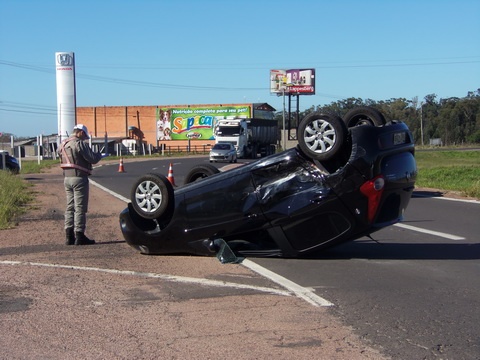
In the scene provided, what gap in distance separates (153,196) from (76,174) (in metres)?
1.60

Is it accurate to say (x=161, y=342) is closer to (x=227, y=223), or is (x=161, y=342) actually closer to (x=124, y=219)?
(x=227, y=223)

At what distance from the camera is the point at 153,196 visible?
27.1 feet

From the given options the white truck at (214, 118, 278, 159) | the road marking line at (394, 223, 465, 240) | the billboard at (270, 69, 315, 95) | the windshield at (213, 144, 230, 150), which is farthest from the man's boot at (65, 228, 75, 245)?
the billboard at (270, 69, 315, 95)

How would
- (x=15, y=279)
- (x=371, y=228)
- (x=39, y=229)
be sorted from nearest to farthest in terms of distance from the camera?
(x=15, y=279)
(x=371, y=228)
(x=39, y=229)

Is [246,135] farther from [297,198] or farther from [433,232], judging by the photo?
[297,198]

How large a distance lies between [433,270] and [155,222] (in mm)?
3649

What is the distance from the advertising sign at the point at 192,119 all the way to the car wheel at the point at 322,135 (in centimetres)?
8226

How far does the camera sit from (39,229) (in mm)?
11195

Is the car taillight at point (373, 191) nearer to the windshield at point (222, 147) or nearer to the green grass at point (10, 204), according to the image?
the green grass at point (10, 204)

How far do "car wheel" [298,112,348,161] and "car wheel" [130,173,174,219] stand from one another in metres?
1.88

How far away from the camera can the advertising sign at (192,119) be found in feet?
296

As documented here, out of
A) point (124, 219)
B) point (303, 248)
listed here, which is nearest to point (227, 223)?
point (303, 248)

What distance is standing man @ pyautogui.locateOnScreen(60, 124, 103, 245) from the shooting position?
9.15 metres

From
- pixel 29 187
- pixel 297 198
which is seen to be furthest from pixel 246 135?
pixel 297 198
